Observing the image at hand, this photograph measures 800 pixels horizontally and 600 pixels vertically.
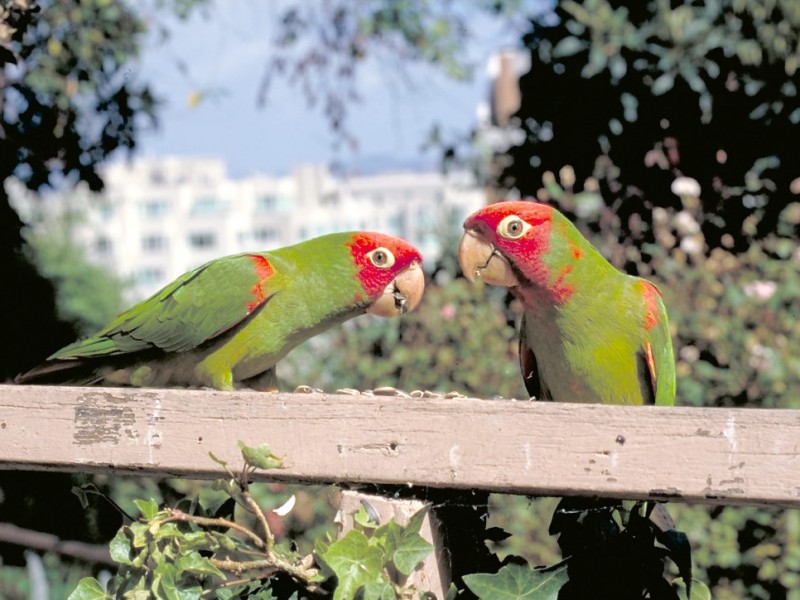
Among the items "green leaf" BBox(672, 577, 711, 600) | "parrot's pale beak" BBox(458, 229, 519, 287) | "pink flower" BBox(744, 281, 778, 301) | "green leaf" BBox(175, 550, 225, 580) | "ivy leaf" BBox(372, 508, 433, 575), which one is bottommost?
"pink flower" BBox(744, 281, 778, 301)

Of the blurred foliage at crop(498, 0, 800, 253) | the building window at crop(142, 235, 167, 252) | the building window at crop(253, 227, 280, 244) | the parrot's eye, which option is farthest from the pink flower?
the building window at crop(142, 235, 167, 252)

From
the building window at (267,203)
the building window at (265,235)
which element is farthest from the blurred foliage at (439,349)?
the building window at (267,203)

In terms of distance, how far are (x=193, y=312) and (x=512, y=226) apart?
0.62 m

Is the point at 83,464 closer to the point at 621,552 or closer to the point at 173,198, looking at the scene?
the point at 621,552

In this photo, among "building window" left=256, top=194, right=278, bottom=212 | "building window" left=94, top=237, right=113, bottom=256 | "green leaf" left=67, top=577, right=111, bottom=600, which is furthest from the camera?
"building window" left=256, top=194, right=278, bottom=212

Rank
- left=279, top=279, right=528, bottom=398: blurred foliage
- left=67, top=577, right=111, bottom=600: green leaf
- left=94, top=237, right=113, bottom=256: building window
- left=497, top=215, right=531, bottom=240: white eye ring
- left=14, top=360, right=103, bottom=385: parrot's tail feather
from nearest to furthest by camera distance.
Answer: left=67, top=577, right=111, bottom=600: green leaf
left=497, top=215, right=531, bottom=240: white eye ring
left=14, top=360, right=103, bottom=385: parrot's tail feather
left=279, top=279, right=528, bottom=398: blurred foliage
left=94, top=237, right=113, bottom=256: building window

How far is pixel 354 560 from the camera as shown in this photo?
97cm

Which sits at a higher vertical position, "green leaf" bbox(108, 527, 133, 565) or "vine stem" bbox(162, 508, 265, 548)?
"vine stem" bbox(162, 508, 265, 548)

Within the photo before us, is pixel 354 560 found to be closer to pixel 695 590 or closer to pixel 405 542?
pixel 405 542

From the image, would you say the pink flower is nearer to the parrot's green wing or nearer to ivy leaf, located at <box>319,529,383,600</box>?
the parrot's green wing

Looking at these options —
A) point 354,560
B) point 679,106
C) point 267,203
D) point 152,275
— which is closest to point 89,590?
point 354,560

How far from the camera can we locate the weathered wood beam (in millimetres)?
928

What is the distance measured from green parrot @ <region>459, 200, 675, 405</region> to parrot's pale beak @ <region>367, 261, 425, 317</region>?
120 mm

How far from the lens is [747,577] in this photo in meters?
2.84
